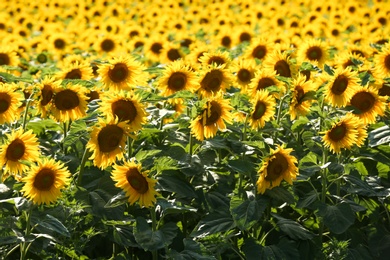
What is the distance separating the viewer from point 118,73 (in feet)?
16.6

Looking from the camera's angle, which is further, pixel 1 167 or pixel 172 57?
pixel 172 57

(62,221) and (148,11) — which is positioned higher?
(62,221)

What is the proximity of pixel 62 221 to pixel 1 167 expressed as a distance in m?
0.42

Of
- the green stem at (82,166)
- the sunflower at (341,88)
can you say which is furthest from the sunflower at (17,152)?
the sunflower at (341,88)

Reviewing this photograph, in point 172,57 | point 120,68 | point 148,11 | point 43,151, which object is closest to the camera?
point 43,151

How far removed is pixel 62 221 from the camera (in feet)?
13.5

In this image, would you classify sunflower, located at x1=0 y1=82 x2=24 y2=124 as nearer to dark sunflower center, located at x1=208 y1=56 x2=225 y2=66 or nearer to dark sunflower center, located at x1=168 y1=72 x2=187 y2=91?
dark sunflower center, located at x1=168 y1=72 x2=187 y2=91

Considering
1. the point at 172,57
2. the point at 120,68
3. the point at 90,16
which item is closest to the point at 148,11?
the point at 90,16

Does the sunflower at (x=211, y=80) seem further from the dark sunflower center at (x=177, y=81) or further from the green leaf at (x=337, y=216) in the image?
the green leaf at (x=337, y=216)

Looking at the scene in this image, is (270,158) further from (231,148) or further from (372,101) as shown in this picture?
(372,101)

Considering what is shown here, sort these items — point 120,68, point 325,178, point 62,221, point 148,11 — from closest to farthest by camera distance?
point 62,221, point 325,178, point 120,68, point 148,11

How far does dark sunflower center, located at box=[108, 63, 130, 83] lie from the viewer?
5051mm

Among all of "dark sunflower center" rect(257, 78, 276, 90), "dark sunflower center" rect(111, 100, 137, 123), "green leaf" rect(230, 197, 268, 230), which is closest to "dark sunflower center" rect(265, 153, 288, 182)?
"green leaf" rect(230, 197, 268, 230)

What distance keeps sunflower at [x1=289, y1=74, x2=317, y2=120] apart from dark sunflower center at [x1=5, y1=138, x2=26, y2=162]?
1.59m
